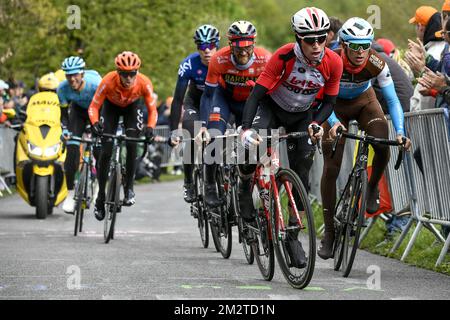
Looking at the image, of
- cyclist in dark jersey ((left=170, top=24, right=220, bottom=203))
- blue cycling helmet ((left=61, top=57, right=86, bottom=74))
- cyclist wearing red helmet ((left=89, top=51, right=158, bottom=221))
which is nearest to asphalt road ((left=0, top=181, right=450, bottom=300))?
cyclist wearing red helmet ((left=89, top=51, right=158, bottom=221))

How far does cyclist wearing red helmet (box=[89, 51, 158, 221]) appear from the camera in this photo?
48.7ft

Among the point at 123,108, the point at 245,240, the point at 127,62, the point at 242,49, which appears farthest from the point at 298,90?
the point at 123,108

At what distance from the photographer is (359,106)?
37.7 ft

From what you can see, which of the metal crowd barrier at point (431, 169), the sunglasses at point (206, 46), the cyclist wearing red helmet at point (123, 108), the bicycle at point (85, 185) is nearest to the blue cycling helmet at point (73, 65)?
the bicycle at point (85, 185)

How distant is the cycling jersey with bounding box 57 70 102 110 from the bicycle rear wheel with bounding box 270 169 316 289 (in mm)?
7299

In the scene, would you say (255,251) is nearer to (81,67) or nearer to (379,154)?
(379,154)

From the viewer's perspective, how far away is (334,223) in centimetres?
1129

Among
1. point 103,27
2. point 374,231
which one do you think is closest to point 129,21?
point 103,27

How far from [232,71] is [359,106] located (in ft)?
5.29

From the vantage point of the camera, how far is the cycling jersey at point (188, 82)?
14.3m

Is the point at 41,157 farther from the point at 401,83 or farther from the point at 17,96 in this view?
the point at 17,96

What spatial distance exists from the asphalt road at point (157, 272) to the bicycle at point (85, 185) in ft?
0.94

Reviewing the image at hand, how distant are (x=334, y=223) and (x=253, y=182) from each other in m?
0.92

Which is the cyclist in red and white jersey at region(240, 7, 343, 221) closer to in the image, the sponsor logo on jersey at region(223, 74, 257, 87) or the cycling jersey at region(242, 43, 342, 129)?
the cycling jersey at region(242, 43, 342, 129)
